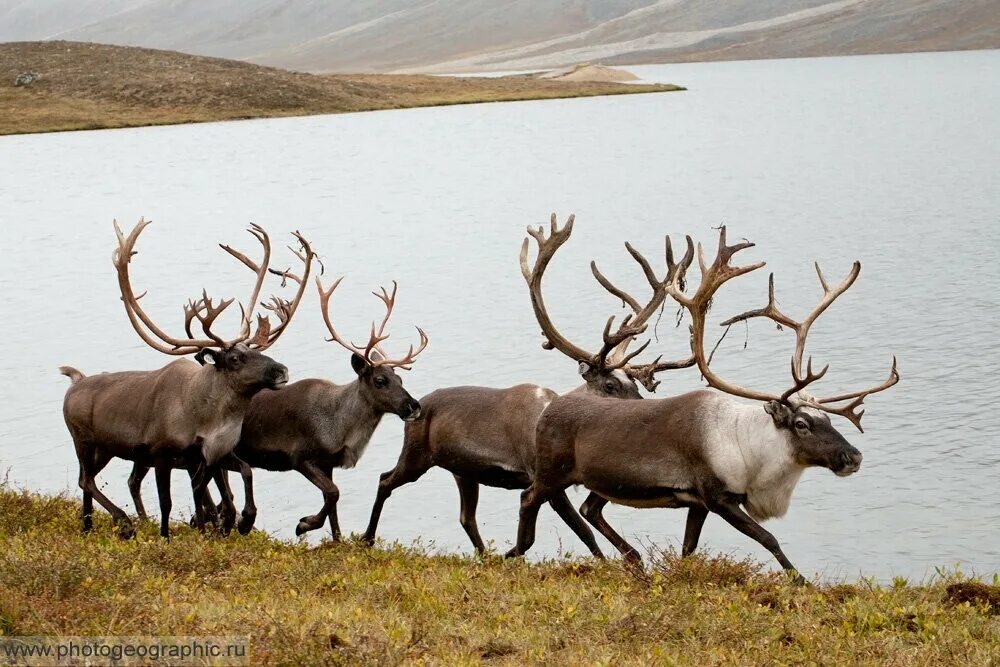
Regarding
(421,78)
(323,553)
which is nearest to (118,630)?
(323,553)

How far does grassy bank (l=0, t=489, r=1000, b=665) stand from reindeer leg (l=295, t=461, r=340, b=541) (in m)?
1.57

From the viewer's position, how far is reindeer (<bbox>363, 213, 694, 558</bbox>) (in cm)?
1195

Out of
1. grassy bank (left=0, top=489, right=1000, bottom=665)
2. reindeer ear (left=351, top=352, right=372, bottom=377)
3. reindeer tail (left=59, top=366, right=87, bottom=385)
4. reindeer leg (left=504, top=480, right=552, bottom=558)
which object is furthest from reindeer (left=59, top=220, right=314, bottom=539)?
reindeer leg (left=504, top=480, right=552, bottom=558)

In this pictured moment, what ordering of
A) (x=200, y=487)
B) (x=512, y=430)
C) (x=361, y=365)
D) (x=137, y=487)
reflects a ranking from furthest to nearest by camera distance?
(x=137, y=487) < (x=361, y=365) < (x=200, y=487) < (x=512, y=430)

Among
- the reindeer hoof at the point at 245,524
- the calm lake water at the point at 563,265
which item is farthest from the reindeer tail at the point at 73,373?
the reindeer hoof at the point at 245,524

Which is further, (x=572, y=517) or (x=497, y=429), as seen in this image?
(x=497, y=429)

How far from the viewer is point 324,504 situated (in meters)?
12.7

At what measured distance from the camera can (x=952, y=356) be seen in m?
20.0

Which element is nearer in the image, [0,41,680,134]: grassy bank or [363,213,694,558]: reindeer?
[363,213,694,558]: reindeer

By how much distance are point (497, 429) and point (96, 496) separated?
360 centimetres

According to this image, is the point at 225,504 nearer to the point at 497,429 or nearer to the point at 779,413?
the point at 497,429

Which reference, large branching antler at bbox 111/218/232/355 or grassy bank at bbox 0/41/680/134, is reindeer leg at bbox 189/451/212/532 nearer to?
large branching antler at bbox 111/218/232/355

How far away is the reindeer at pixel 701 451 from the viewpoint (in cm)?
1046

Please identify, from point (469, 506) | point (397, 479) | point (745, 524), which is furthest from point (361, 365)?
point (745, 524)
